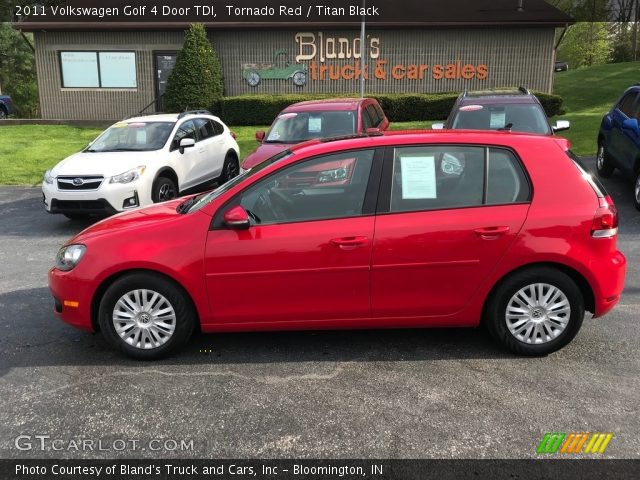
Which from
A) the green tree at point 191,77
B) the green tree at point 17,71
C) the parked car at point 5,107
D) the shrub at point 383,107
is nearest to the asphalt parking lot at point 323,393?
the shrub at point 383,107

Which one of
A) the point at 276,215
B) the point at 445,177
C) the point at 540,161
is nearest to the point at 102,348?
the point at 276,215

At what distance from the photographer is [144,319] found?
433cm

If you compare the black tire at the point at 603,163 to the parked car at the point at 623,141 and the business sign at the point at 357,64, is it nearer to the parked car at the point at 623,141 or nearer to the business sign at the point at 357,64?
the parked car at the point at 623,141

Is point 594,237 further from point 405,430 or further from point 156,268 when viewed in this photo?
point 156,268

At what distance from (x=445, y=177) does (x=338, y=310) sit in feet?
4.01

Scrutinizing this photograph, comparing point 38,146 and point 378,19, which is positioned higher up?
point 378,19

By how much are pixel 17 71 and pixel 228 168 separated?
3531cm

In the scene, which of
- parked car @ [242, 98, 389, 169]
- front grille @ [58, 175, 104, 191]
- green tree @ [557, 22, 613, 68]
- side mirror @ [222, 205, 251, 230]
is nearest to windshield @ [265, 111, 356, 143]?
parked car @ [242, 98, 389, 169]

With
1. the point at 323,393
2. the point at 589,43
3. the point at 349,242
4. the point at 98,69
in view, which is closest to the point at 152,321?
the point at 323,393

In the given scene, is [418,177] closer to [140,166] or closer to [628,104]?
[140,166]

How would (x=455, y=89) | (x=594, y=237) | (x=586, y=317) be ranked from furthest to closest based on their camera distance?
(x=455, y=89)
(x=586, y=317)
(x=594, y=237)

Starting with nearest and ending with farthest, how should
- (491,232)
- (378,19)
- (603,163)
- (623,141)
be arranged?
(491,232), (623,141), (603,163), (378,19)

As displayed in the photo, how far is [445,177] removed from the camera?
167 inches
